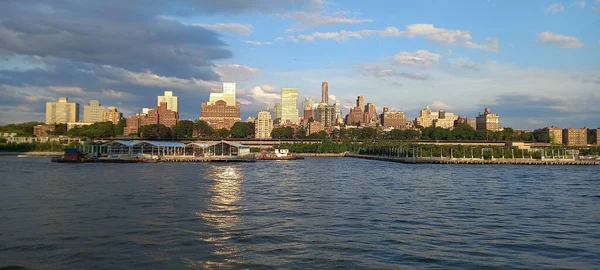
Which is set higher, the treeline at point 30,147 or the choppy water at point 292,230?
the treeline at point 30,147

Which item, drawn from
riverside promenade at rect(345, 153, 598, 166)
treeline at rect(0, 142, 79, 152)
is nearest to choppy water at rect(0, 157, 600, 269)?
riverside promenade at rect(345, 153, 598, 166)

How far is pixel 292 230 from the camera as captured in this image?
941 inches

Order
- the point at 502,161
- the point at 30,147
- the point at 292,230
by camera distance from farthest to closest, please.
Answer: the point at 30,147, the point at 502,161, the point at 292,230

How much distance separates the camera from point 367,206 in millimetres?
32906

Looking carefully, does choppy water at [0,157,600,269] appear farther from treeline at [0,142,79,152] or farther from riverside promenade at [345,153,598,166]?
treeline at [0,142,79,152]

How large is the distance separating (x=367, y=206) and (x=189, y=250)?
610 inches

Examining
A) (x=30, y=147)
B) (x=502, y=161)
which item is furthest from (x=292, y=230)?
(x=30, y=147)

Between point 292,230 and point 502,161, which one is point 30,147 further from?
point 292,230

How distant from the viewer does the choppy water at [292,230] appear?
18438 millimetres

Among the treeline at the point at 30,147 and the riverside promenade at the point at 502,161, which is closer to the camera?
the riverside promenade at the point at 502,161

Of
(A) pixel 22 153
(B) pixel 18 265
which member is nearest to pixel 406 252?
(B) pixel 18 265

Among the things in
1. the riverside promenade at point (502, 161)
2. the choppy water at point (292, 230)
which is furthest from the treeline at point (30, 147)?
the choppy water at point (292, 230)

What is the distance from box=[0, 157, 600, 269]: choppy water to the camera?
18.4 meters

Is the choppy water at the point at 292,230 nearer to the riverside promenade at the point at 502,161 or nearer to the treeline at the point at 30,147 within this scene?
the riverside promenade at the point at 502,161
